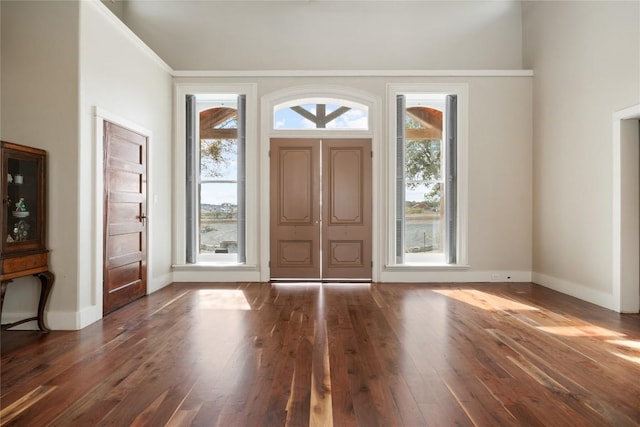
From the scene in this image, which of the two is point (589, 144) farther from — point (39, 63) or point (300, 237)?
point (39, 63)

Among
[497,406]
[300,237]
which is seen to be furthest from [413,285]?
[497,406]

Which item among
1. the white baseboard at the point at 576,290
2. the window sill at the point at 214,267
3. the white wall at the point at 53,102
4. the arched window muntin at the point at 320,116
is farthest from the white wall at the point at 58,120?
the white baseboard at the point at 576,290

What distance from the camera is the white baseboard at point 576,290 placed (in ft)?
15.2

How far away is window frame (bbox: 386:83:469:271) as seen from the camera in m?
6.22

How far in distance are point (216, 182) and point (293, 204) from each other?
1.27 meters

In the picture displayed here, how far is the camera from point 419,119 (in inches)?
253

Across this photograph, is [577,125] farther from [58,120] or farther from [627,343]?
[58,120]

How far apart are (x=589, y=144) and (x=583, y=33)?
1.38 metres

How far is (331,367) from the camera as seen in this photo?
284 centimetres

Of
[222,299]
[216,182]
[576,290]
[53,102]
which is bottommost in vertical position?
[222,299]

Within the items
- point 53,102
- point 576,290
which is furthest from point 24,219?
point 576,290

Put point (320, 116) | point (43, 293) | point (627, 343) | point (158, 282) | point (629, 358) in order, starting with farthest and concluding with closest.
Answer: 1. point (320, 116)
2. point (158, 282)
3. point (43, 293)
4. point (627, 343)
5. point (629, 358)

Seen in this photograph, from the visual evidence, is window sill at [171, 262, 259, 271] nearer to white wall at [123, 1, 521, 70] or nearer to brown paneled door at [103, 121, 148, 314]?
brown paneled door at [103, 121, 148, 314]

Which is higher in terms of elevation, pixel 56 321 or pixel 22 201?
pixel 22 201
